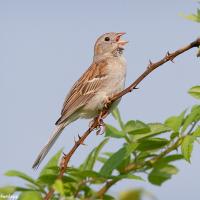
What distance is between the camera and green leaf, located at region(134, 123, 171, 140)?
1251 mm

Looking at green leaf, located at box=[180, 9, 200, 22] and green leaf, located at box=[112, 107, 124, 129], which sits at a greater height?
green leaf, located at box=[180, 9, 200, 22]

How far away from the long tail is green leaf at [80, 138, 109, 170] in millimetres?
2345

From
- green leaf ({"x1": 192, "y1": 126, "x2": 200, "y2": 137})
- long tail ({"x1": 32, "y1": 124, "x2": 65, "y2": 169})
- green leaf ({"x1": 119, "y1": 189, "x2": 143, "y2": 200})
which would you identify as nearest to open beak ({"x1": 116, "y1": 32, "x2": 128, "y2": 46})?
long tail ({"x1": 32, "y1": 124, "x2": 65, "y2": 169})

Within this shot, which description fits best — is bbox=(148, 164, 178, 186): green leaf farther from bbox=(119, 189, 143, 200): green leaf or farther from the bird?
the bird

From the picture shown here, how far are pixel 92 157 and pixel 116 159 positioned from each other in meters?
0.14

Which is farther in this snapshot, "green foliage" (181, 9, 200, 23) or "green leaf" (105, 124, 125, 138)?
"green foliage" (181, 9, 200, 23)

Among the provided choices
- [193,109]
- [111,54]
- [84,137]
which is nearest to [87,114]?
[111,54]

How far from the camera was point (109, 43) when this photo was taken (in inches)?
236

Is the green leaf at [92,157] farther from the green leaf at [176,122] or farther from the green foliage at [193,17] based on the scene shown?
the green foliage at [193,17]

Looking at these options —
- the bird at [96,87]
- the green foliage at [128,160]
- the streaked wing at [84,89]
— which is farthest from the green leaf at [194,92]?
the streaked wing at [84,89]

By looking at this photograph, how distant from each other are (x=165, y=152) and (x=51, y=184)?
306mm

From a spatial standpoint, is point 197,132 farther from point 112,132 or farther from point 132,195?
point 132,195

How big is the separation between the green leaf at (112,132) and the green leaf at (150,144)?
0.25ft

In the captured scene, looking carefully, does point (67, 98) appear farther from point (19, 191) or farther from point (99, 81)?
point (19, 191)
